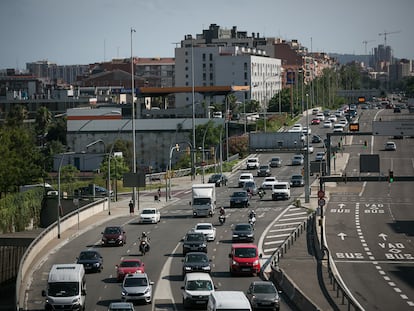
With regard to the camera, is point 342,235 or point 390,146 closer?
point 342,235

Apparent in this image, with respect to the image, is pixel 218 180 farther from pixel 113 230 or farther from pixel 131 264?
pixel 131 264

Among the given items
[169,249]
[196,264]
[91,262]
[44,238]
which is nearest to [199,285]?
[196,264]

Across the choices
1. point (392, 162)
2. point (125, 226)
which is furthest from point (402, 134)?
point (392, 162)

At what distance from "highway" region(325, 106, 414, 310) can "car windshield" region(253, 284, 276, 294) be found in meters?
4.21

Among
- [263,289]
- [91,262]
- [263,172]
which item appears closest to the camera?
[263,289]

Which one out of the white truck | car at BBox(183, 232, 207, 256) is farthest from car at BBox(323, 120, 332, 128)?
car at BBox(183, 232, 207, 256)

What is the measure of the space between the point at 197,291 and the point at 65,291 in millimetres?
5677

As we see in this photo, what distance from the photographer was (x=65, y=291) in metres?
43.0

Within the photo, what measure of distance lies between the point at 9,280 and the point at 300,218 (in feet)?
81.2

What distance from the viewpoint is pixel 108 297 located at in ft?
152

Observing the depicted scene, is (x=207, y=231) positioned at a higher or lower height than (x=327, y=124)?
lower

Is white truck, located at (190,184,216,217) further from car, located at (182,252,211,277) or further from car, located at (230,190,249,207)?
car, located at (182,252,211,277)

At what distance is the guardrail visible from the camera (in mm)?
49969

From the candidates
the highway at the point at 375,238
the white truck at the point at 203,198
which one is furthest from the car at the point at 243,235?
the white truck at the point at 203,198
